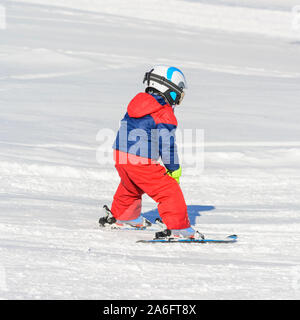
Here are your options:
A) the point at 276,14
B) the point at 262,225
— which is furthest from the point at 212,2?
the point at 262,225

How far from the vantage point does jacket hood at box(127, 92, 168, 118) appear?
14.0 feet

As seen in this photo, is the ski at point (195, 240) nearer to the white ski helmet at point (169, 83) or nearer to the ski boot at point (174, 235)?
the ski boot at point (174, 235)

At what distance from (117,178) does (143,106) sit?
2.15 m

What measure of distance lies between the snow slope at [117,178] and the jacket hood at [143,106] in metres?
0.87

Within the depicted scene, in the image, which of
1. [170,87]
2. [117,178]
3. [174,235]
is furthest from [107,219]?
[117,178]

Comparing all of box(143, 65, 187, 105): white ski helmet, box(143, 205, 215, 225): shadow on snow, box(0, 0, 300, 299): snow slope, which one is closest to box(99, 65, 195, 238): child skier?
box(143, 65, 187, 105): white ski helmet

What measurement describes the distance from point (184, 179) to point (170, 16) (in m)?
22.0

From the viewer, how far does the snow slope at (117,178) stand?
353 cm

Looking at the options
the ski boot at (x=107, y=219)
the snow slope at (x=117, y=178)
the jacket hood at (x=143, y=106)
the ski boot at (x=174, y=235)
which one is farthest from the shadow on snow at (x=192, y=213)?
the jacket hood at (x=143, y=106)

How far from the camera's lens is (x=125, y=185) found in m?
4.58

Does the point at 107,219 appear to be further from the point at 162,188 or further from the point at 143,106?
the point at 143,106

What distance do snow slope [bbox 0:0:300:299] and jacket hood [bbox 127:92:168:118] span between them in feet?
2.85

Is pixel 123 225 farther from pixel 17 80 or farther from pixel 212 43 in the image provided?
pixel 212 43

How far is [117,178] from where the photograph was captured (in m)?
6.36
